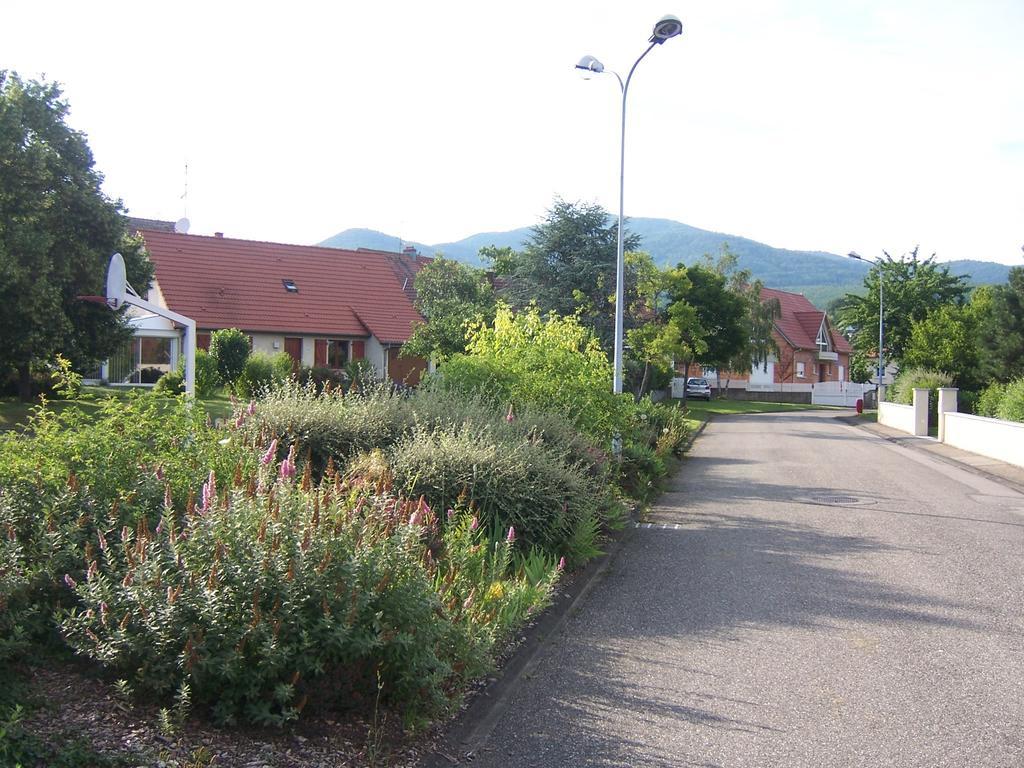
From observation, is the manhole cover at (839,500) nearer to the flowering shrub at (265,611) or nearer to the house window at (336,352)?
the flowering shrub at (265,611)

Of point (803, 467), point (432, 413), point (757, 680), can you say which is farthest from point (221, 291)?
point (757, 680)

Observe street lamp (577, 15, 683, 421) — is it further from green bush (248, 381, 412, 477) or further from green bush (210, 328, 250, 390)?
green bush (210, 328, 250, 390)

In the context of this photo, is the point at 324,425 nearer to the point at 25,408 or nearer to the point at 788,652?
the point at 788,652

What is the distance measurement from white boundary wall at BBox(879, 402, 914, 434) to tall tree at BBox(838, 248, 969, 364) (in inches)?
710

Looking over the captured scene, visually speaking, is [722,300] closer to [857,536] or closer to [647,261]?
[647,261]

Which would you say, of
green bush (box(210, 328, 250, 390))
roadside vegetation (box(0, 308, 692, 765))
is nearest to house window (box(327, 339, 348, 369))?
green bush (box(210, 328, 250, 390))

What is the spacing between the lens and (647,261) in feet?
110

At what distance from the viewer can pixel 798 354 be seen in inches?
3135

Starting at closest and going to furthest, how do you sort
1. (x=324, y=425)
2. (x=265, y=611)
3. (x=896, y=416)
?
(x=265, y=611) < (x=324, y=425) < (x=896, y=416)

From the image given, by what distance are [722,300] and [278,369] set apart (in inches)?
1127

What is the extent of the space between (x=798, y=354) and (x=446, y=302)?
54.6 metres

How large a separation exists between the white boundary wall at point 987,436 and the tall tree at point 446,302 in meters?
12.9

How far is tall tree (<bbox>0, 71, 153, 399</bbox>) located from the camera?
20.2 metres

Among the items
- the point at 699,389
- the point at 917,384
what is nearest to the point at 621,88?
the point at 917,384
